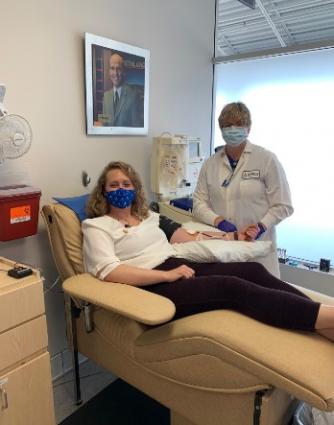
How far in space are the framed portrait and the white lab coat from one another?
0.57m

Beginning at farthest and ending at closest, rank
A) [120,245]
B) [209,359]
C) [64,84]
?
[64,84] → [120,245] → [209,359]

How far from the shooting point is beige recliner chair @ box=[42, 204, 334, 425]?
3.53 feet

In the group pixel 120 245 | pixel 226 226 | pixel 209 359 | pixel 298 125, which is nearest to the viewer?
pixel 209 359

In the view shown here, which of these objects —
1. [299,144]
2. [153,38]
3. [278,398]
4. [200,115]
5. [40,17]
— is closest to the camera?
[278,398]

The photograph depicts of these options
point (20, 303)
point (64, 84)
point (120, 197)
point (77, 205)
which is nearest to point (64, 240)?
point (77, 205)

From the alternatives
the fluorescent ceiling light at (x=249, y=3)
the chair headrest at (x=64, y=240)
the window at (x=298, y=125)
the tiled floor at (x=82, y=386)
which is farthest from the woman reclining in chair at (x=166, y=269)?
the fluorescent ceiling light at (x=249, y=3)

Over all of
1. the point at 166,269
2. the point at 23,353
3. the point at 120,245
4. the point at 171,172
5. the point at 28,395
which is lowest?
the point at 28,395

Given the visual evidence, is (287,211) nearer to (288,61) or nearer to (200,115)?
(200,115)

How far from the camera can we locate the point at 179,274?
4.89 feet

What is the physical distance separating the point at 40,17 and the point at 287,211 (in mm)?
1572

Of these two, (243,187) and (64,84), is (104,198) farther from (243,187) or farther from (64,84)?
(243,187)

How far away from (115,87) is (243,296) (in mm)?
1412

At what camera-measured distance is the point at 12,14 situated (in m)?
1.56

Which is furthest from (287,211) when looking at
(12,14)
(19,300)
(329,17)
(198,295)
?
(329,17)
